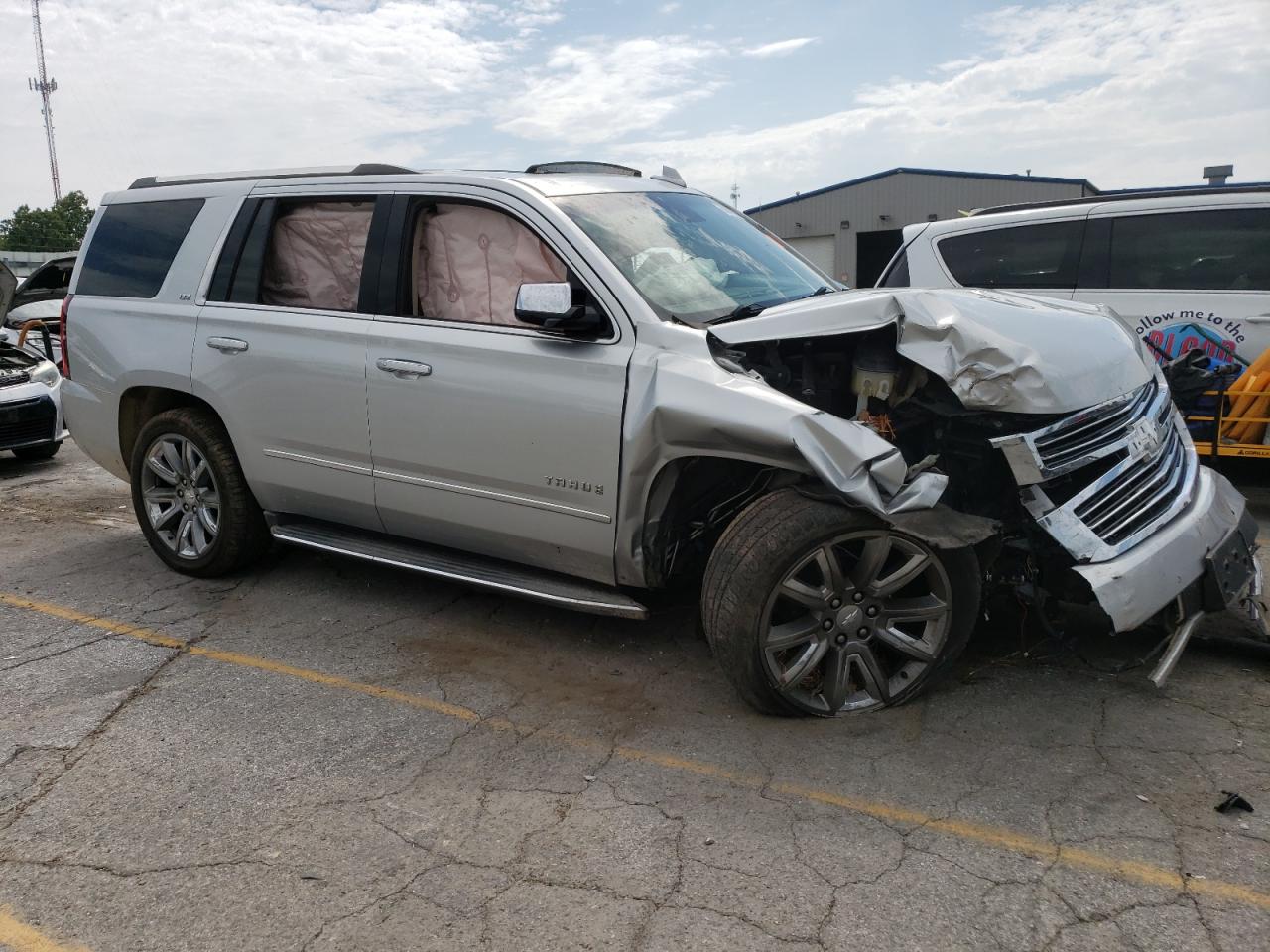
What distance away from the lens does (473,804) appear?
3.11 metres

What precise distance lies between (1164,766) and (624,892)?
1.78 meters

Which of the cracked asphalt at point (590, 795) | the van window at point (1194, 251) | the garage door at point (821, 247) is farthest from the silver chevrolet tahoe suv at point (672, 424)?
the garage door at point (821, 247)

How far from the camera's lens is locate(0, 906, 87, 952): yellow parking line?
99.1 inches

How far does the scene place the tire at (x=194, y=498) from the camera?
16.4 ft

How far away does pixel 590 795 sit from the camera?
3154 millimetres

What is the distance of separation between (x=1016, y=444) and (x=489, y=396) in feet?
6.47

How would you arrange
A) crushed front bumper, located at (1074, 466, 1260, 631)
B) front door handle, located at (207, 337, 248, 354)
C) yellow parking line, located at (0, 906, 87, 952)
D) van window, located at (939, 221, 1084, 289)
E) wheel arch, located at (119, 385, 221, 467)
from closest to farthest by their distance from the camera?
yellow parking line, located at (0, 906, 87, 952), crushed front bumper, located at (1074, 466, 1260, 631), front door handle, located at (207, 337, 248, 354), wheel arch, located at (119, 385, 221, 467), van window, located at (939, 221, 1084, 289)

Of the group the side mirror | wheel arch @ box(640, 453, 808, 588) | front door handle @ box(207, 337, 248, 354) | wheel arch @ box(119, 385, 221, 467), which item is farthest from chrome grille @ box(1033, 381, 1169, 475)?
wheel arch @ box(119, 385, 221, 467)

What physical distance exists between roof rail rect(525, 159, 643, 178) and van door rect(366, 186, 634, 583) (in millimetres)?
604

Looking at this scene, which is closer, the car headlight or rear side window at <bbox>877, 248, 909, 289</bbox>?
rear side window at <bbox>877, 248, 909, 289</bbox>

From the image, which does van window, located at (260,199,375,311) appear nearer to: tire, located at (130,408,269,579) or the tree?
tire, located at (130,408,269,579)

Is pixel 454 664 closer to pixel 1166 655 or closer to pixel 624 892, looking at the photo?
pixel 624 892

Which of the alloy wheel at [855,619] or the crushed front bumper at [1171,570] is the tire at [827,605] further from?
the crushed front bumper at [1171,570]

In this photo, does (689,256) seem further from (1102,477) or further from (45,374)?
(45,374)
